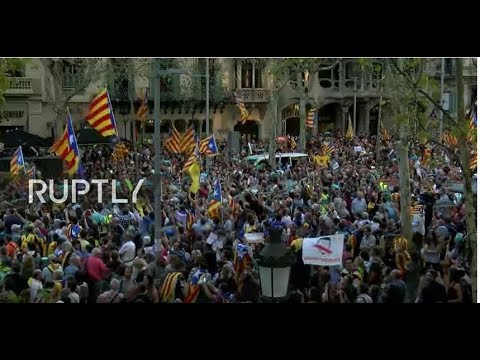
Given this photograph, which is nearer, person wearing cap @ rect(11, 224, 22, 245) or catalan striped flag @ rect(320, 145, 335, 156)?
person wearing cap @ rect(11, 224, 22, 245)

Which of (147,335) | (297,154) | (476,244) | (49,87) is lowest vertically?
(147,335)

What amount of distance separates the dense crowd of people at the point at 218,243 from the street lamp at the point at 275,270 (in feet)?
5.88

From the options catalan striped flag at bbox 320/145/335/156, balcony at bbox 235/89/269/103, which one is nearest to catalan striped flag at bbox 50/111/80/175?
catalan striped flag at bbox 320/145/335/156

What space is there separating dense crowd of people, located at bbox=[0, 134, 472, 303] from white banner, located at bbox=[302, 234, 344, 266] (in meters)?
0.14

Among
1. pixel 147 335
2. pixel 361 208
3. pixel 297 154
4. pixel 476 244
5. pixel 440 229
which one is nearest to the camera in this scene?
pixel 147 335

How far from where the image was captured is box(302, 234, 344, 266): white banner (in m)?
10.4

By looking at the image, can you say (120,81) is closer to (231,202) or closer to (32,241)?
(231,202)

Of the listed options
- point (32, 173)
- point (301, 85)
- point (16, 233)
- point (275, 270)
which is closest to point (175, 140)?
point (32, 173)

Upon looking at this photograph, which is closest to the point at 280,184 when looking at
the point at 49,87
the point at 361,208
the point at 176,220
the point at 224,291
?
the point at 361,208

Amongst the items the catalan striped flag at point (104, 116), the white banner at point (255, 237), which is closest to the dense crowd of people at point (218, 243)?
the white banner at point (255, 237)

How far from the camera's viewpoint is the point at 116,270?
1035 centimetres

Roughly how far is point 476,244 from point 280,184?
28.0 ft

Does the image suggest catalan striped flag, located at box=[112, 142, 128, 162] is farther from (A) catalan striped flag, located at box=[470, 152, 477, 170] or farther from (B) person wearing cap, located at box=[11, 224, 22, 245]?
(A) catalan striped flag, located at box=[470, 152, 477, 170]
